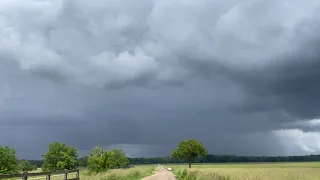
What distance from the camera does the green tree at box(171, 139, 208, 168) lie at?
107 metres

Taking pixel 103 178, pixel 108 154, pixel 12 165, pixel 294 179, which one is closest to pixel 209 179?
pixel 103 178

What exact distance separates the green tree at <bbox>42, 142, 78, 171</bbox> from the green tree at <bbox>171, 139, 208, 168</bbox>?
32706mm

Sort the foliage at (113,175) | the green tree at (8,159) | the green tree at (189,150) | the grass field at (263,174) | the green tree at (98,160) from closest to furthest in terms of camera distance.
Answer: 1. the grass field at (263,174)
2. the foliage at (113,175)
3. the green tree at (98,160)
4. the green tree at (8,159)
5. the green tree at (189,150)

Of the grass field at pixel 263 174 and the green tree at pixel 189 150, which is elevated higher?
the green tree at pixel 189 150

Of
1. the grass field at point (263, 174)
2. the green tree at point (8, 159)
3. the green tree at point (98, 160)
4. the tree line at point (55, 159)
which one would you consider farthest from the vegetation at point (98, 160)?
the green tree at point (8, 159)

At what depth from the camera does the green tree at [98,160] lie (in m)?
44.1

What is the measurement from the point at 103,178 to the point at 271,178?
641 inches

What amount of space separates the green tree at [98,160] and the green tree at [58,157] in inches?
2625

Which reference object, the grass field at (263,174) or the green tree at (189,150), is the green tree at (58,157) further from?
the grass field at (263,174)

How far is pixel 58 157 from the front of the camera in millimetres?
117688

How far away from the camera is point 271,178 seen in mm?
18797

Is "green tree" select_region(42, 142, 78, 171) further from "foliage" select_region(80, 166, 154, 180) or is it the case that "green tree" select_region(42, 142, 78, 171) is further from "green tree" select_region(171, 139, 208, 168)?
"foliage" select_region(80, 166, 154, 180)

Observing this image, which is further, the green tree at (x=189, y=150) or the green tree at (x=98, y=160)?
the green tree at (x=189, y=150)

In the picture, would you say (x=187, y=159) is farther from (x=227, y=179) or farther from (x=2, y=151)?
(x=227, y=179)
